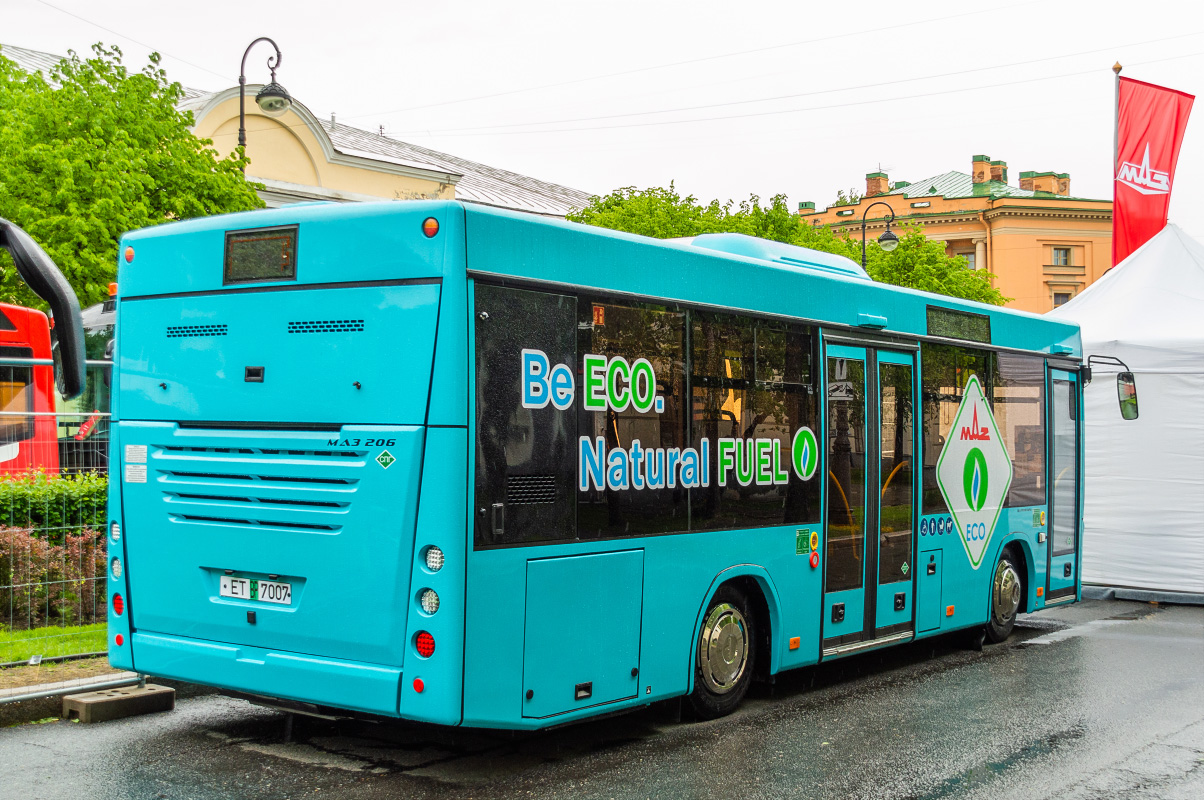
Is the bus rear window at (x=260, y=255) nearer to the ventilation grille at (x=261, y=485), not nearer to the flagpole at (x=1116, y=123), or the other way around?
the ventilation grille at (x=261, y=485)

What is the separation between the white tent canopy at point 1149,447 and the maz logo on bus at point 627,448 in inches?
345

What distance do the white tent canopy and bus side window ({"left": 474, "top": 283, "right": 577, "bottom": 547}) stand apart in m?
10.5

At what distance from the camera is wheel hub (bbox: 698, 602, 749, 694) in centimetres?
762

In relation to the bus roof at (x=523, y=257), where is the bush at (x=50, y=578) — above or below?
below

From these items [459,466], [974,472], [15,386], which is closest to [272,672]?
[459,466]

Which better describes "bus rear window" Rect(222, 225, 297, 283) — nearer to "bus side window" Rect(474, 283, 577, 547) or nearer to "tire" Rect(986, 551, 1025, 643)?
"bus side window" Rect(474, 283, 577, 547)

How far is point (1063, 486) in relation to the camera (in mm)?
12375

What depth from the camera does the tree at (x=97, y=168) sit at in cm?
2172

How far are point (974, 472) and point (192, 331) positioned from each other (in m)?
7.18

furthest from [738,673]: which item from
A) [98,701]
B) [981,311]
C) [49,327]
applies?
[49,327]

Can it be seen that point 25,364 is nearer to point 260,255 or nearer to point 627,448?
point 260,255

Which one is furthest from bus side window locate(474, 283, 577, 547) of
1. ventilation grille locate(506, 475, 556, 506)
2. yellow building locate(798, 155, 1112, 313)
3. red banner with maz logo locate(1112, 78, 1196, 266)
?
yellow building locate(798, 155, 1112, 313)

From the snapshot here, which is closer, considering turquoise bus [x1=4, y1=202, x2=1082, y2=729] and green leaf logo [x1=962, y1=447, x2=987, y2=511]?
turquoise bus [x1=4, y1=202, x2=1082, y2=729]

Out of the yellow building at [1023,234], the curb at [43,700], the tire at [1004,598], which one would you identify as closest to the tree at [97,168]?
the curb at [43,700]
